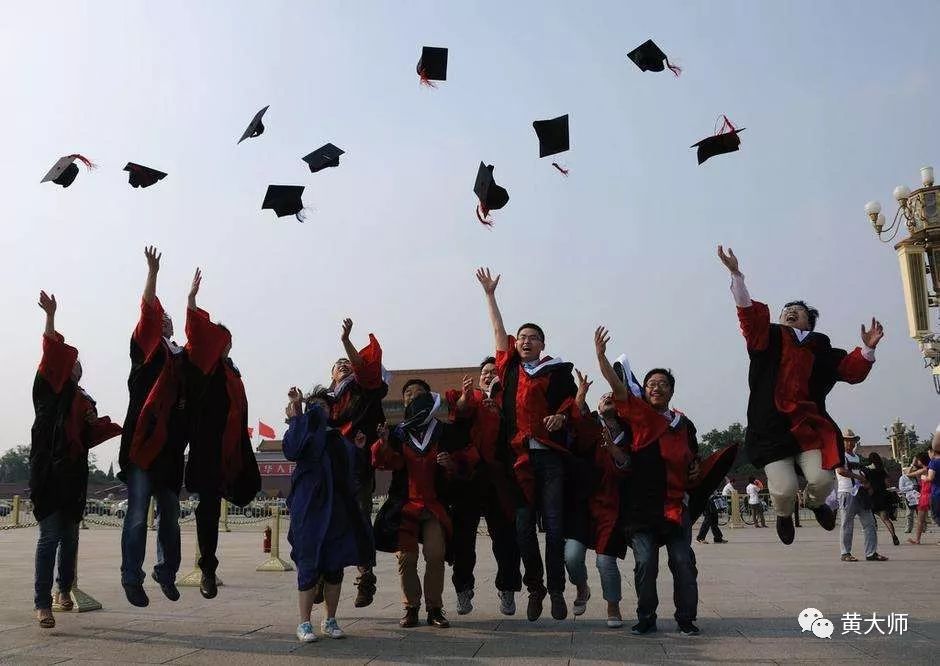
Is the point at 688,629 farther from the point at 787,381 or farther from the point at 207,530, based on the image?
the point at 207,530

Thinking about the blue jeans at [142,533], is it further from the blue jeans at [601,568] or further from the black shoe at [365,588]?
the blue jeans at [601,568]

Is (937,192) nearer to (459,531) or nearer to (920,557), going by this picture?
(920,557)

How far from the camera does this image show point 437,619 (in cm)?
633

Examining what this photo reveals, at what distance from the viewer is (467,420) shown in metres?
6.84

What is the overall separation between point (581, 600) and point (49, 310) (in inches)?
179

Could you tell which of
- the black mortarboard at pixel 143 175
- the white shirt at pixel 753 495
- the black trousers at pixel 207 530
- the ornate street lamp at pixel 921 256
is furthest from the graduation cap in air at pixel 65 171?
the ornate street lamp at pixel 921 256

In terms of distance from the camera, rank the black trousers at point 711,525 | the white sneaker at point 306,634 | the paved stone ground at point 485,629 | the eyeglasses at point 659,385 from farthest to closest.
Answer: the black trousers at point 711,525 → the eyeglasses at point 659,385 → the white sneaker at point 306,634 → the paved stone ground at point 485,629

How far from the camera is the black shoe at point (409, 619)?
6341 millimetres

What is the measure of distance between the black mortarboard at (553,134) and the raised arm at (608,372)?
344 centimetres

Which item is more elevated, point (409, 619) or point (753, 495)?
point (753, 495)

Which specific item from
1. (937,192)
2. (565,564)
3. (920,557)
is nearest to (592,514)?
(565,564)

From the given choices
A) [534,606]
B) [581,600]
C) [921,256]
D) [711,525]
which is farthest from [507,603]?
[921,256]

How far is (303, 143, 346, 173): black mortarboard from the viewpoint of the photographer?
9.48m

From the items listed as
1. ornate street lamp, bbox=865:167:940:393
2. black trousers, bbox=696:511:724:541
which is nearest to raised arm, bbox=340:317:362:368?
black trousers, bbox=696:511:724:541
